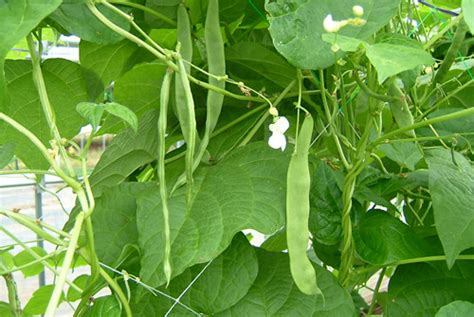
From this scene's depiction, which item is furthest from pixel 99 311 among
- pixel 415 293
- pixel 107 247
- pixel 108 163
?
pixel 415 293

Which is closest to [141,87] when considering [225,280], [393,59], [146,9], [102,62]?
[102,62]

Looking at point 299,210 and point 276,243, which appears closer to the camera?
point 299,210

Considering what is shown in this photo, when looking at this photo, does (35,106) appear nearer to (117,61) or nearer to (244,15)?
(117,61)

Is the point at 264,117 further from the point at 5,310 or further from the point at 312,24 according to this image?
the point at 5,310

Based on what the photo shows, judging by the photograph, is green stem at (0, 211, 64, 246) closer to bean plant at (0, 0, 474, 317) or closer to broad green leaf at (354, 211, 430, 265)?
bean plant at (0, 0, 474, 317)

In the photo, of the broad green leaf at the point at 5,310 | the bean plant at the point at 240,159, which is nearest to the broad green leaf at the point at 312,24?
the bean plant at the point at 240,159

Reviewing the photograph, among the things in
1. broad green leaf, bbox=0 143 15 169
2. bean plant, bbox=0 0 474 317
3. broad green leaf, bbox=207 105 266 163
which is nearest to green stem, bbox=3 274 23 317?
bean plant, bbox=0 0 474 317
